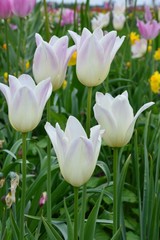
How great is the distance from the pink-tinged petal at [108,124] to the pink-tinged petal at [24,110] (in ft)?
0.46

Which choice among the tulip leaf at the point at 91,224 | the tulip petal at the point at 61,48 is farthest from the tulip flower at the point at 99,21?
the tulip leaf at the point at 91,224

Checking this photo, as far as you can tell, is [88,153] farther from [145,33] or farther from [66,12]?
[66,12]

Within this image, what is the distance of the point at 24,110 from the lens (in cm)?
118

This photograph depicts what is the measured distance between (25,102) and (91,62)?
192 millimetres

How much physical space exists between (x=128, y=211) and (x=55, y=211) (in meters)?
0.39

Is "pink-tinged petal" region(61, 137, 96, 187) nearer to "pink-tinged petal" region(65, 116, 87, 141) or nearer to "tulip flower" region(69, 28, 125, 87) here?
"pink-tinged petal" region(65, 116, 87, 141)

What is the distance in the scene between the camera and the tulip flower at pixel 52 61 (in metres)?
1.30

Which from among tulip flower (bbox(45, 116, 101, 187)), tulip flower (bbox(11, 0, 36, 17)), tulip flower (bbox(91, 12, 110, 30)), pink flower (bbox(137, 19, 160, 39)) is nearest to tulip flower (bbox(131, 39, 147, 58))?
tulip flower (bbox(91, 12, 110, 30))

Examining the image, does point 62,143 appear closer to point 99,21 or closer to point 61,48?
point 61,48

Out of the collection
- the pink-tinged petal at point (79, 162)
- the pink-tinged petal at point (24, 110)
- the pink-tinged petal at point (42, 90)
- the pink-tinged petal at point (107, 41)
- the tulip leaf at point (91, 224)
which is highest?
the pink-tinged petal at point (107, 41)

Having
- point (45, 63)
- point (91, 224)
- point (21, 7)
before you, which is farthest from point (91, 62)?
point (21, 7)

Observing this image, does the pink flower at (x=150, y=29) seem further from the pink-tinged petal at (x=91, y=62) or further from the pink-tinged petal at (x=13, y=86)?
the pink-tinged petal at (x=13, y=86)

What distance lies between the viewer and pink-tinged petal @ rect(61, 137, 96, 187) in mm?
1088

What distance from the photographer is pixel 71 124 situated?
1165 mm
